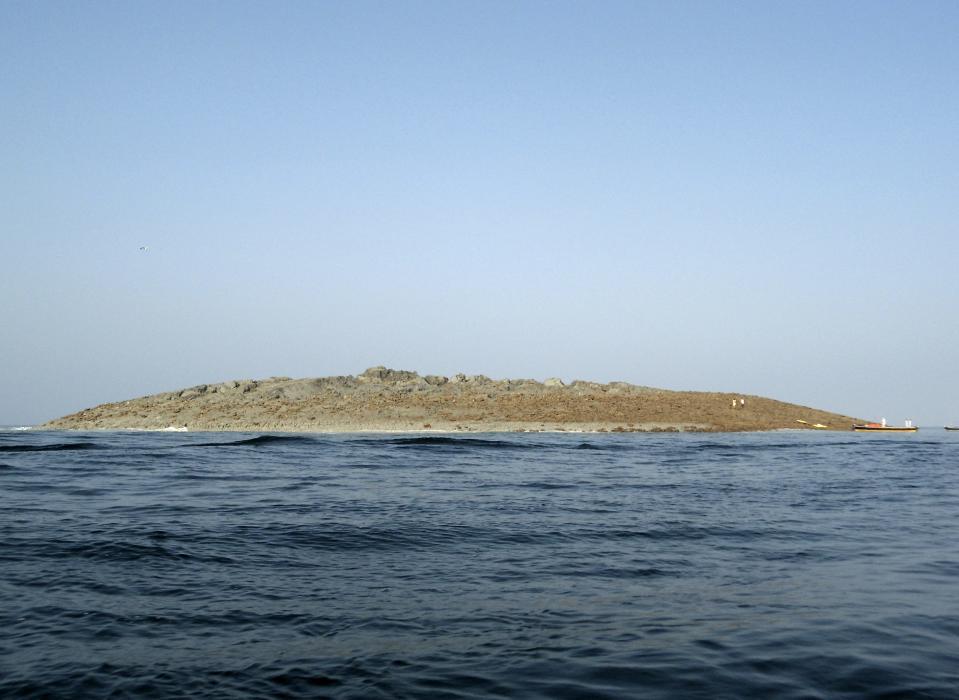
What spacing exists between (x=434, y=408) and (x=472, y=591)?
49477mm

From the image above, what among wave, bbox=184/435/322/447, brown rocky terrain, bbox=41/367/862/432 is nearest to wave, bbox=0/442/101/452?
wave, bbox=184/435/322/447

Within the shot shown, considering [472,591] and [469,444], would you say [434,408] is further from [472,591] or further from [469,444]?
[472,591]

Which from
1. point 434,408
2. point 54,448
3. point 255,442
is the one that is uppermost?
point 434,408

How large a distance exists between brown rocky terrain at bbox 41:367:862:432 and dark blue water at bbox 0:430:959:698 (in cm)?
3619

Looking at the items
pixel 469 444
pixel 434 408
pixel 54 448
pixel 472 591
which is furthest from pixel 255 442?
pixel 472 591

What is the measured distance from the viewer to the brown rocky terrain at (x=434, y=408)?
55.7m

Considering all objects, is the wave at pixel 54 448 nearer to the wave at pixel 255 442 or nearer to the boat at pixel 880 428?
the wave at pixel 255 442

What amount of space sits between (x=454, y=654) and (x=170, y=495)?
1276 centimetres

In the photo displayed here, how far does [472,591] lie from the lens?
870 centimetres

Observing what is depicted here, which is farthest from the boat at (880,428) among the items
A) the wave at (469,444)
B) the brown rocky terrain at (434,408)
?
the wave at (469,444)

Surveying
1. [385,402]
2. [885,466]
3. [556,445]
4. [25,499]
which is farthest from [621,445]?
[25,499]

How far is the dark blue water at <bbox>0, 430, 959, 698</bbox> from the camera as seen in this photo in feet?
19.5

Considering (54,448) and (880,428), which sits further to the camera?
(880,428)

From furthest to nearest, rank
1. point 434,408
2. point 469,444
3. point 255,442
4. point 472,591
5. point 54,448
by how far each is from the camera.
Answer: point 434,408, point 469,444, point 255,442, point 54,448, point 472,591
